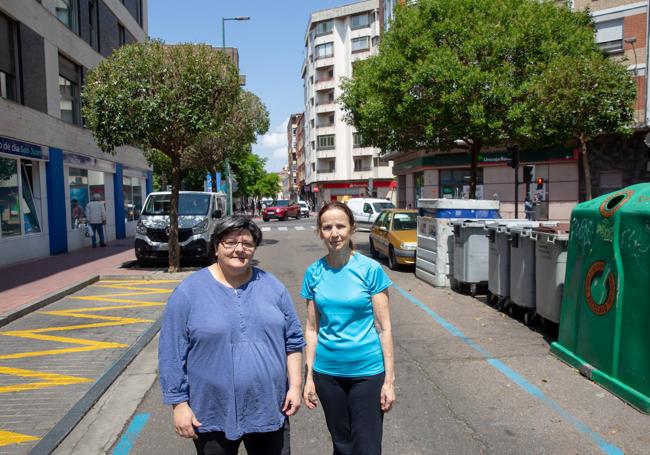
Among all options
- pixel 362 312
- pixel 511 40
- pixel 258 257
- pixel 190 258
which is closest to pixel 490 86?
pixel 511 40

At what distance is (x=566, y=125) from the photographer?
17500mm

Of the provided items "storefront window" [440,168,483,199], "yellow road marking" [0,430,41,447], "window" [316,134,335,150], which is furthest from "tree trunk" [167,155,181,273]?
"window" [316,134,335,150]

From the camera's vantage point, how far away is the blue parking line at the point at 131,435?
3.82 meters

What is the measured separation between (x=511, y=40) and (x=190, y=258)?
1140 centimetres

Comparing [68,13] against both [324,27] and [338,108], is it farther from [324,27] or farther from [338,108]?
[324,27]

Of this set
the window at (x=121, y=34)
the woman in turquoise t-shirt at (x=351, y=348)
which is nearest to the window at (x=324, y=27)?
the window at (x=121, y=34)

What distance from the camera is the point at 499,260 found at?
26.7 feet

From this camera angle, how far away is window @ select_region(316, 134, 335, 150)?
6391cm

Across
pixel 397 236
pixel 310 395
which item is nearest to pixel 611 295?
pixel 310 395

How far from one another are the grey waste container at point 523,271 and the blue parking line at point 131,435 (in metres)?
5.10

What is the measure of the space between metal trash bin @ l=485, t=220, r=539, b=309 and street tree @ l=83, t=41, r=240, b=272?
23.0 feet

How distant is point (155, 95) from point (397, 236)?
650cm

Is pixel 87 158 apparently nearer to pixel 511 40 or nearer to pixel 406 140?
pixel 406 140

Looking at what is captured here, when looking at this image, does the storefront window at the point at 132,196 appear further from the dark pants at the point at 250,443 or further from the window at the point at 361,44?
the window at the point at 361,44
